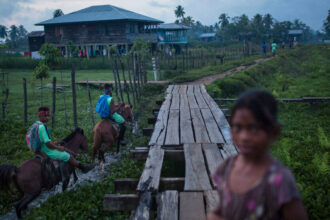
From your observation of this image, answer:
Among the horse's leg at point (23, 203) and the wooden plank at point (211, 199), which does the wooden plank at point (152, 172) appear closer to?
the wooden plank at point (211, 199)

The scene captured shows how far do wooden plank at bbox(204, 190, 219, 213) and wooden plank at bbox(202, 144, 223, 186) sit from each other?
0.58 m

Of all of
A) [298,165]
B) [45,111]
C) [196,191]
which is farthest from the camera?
[298,165]

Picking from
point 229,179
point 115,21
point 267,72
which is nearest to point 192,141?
point 229,179

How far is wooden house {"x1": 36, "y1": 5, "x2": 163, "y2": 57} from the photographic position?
1373 inches

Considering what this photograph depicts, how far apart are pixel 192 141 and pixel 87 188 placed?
2.07 metres

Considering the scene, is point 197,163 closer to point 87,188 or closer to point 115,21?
point 87,188

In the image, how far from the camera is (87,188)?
5559 mm

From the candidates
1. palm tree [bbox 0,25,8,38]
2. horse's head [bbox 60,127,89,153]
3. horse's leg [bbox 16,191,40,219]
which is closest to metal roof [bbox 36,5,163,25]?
horse's head [bbox 60,127,89,153]

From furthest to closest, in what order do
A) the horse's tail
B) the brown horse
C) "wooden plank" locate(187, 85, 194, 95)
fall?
"wooden plank" locate(187, 85, 194, 95) < the brown horse < the horse's tail

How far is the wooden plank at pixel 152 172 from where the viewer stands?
3674 millimetres

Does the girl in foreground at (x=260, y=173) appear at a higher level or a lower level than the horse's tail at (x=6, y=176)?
higher

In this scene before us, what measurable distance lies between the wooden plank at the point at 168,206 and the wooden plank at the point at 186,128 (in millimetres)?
1980

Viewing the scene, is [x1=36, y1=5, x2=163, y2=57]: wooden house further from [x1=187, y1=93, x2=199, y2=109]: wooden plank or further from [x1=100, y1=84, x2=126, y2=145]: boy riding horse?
[x1=100, y1=84, x2=126, y2=145]: boy riding horse

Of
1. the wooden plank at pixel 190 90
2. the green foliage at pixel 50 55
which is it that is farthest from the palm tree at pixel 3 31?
the wooden plank at pixel 190 90
